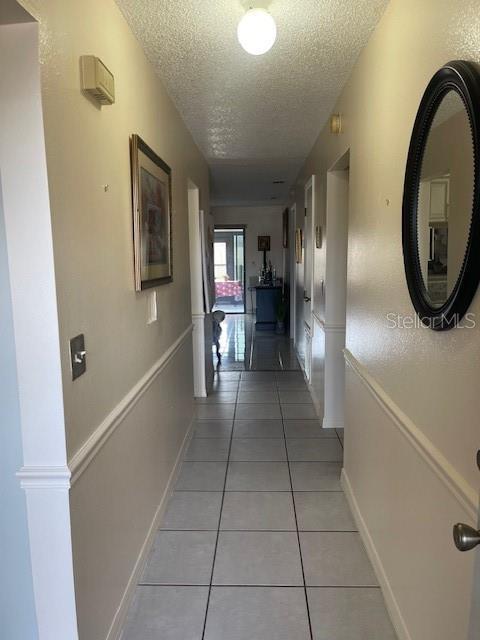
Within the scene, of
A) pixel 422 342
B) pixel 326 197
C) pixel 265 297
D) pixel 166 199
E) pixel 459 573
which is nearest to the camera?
pixel 459 573

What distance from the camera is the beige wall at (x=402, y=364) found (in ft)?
3.94

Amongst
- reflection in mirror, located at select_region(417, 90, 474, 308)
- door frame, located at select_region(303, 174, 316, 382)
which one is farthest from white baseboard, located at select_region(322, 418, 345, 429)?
reflection in mirror, located at select_region(417, 90, 474, 308)

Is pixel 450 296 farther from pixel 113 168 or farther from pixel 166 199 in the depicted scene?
pixel 166 199

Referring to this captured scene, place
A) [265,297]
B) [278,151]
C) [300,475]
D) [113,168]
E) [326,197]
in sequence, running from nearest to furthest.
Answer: [113,168] → [300,475] → [326,197] → [278,151] → [265,297]

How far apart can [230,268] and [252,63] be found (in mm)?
8002

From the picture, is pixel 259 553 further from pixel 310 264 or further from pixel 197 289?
pixel 310 264

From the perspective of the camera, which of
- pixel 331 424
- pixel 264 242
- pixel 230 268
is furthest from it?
pixel 230 268

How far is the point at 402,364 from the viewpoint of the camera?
1.68m

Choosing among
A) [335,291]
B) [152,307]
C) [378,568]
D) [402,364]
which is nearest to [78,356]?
[152,307]

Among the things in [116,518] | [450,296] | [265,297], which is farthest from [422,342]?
[265,297]

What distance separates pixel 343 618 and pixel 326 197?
2652mm

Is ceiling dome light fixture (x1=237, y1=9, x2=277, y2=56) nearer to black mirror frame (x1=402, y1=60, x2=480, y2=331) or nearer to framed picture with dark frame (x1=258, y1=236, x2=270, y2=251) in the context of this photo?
black mirror frame (x1=402, y1=60, x2=480, y2=331)

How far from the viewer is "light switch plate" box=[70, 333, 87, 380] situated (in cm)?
132

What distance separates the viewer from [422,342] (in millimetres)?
1476
